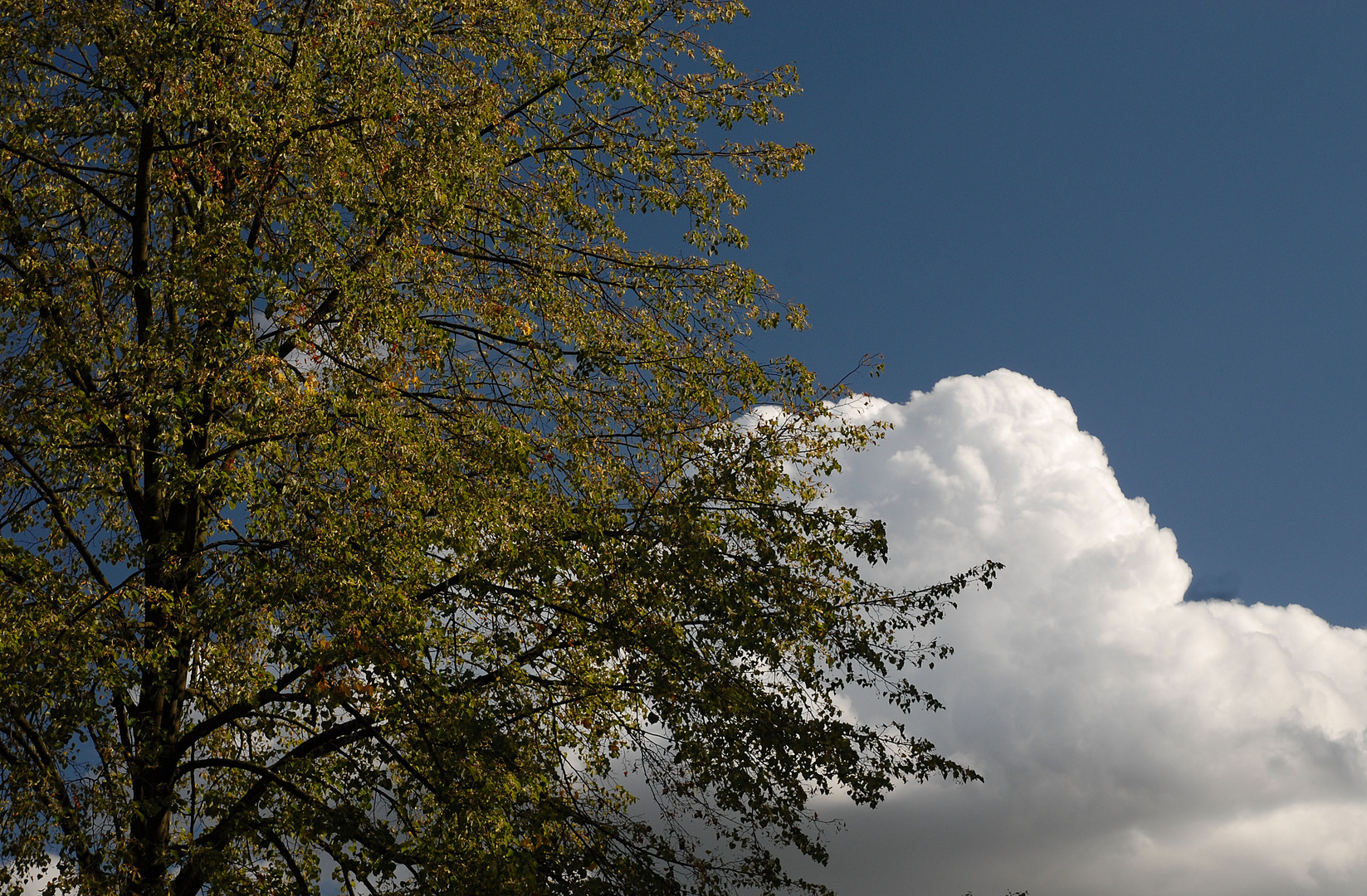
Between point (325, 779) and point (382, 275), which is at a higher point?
point (382, 275)

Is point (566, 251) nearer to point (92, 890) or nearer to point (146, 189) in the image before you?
point (146, 189)

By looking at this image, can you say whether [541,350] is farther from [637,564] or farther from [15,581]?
[15,581]

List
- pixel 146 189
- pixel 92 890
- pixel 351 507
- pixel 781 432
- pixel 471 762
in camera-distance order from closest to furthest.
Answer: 1. pixel 471 762
2. pixel 92 890
3. pixel 351 507
4. pixel 146 189
5. pixel 781 432

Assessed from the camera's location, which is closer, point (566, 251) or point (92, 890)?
point (92, 890)

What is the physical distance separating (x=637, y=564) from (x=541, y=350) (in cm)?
380

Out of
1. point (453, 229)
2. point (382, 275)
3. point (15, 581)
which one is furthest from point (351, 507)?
point (453, 229)

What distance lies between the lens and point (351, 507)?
10891 mm

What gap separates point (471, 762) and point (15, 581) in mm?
4936

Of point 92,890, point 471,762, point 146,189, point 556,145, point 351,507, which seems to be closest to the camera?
point 471,762

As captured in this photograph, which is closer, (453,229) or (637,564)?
(637,564)

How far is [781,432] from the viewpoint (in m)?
12.6

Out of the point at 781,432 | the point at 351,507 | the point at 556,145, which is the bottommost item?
the point at 351,507

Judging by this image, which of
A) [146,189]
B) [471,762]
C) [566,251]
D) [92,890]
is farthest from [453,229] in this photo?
[92,890]

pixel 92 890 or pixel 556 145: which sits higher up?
pixel 556 145
